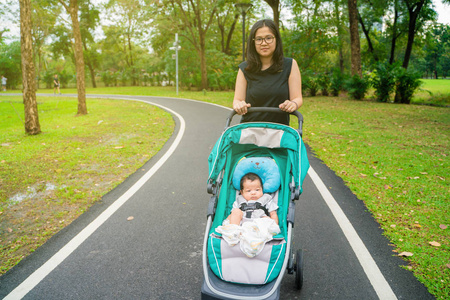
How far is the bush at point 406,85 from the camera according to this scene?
1761cm

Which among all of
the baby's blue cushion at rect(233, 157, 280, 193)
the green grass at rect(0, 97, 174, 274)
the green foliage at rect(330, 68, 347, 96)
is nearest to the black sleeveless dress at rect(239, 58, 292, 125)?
the baby's blue cushion at rect(233, 157, 280, 193)

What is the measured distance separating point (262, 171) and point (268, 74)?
1048 mm

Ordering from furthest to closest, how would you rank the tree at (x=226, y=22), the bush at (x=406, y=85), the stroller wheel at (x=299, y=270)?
the tree at (x=226, y=22), the bush at (x=406, y=85), the stroller wheel at (x=299, y=270)

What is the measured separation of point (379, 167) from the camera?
22.5 feet

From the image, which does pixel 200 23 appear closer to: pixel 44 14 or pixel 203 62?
pixel 203 62

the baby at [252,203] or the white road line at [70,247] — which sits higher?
the baby at [252,203]

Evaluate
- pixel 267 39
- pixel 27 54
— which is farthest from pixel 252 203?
pixel 27 54

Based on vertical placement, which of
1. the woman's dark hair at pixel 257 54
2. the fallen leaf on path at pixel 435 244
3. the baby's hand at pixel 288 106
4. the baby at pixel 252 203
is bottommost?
the fallen leaf on path at pixel 435 244

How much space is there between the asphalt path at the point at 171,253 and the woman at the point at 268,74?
171 cm

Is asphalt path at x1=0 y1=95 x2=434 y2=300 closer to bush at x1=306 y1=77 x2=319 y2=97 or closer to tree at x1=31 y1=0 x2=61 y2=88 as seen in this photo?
tree at x1=31 y1=0 x2=61 y2=88

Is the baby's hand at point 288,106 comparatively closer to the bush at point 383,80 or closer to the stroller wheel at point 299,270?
the stroller wheel at point 299,270

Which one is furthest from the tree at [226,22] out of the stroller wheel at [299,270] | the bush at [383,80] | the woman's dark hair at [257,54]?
the stroller wheel at [299,270]

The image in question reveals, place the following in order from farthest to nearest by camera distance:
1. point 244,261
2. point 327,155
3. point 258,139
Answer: point 327,155 < point 258,139 < point 244,261

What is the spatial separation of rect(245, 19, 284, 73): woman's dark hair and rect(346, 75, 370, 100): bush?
1836cm
